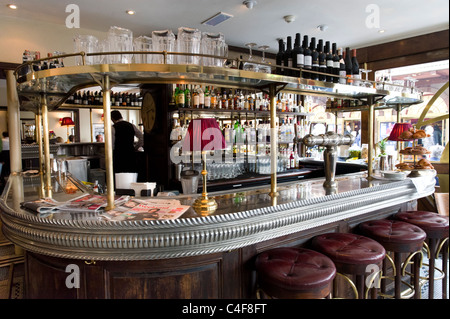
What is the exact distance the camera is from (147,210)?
5.49 ft

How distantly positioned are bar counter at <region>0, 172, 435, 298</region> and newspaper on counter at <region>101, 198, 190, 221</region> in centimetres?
6

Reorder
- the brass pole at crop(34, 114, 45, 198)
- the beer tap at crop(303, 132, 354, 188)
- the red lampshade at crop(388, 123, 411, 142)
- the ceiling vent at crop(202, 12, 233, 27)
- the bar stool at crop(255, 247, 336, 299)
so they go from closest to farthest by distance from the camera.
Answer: the bar stool at crop(255, 247, 336, 299)
the beer tap at crop(303, 132, 354, 188)
the brass pole at crop(34, 114, 45, 198)
the red lampshade at crop(388, 123, 411, 142)
the ceiling vent at crop(202, 12, 233, 27)

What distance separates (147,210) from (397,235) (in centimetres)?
156

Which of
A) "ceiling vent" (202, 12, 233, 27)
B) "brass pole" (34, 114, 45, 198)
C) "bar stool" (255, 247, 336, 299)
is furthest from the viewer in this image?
"ceiling vent" (202, 12, 233, 27)

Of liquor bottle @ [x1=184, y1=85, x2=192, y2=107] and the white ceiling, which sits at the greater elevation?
the white ceiling

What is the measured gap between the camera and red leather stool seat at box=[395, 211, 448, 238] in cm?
229

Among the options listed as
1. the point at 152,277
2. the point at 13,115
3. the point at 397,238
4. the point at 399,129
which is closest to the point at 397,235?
the point at 397,238

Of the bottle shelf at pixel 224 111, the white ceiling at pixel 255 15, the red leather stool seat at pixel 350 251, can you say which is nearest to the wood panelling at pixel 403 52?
the white ceiling at pixel 255 15

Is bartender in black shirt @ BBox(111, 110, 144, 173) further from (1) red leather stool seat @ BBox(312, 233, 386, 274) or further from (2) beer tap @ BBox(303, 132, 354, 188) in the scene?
(1) red leather stool seat @ BBox(312, 233, 386, 274)

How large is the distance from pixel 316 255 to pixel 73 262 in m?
1.20

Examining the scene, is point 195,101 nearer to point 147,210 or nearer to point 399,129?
point 399,129

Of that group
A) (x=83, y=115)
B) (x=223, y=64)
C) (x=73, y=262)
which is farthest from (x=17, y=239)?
(x=83, y=115)

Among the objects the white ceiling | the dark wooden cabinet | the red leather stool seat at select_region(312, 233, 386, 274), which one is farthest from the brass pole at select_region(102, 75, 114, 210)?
the white ceiling

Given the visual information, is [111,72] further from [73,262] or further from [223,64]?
[73,262]
